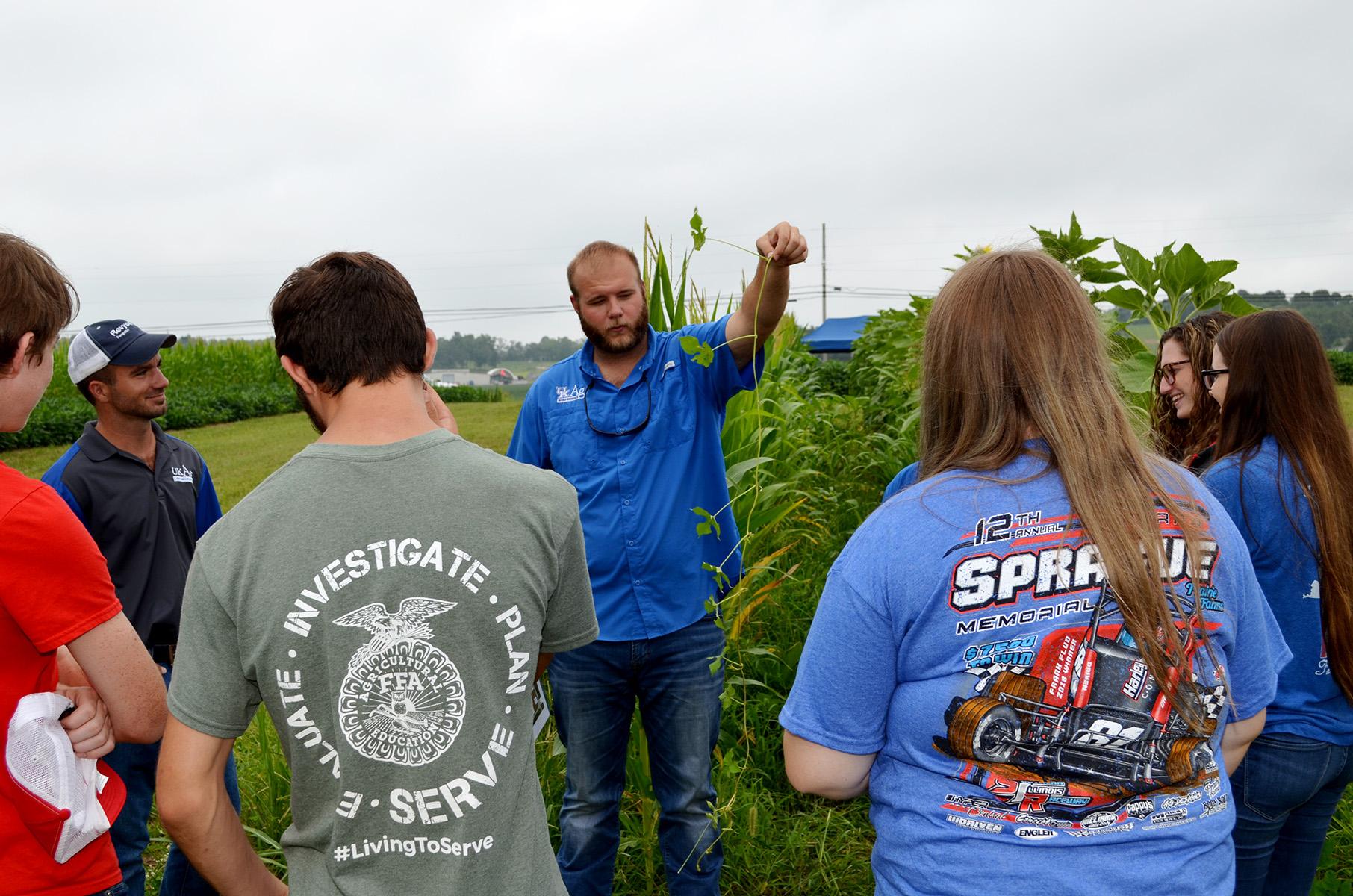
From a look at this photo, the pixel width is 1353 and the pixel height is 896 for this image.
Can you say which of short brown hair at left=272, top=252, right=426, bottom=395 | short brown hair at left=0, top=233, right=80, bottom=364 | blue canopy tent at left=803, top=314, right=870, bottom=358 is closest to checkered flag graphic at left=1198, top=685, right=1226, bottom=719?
short brown hair at left=272, top=252, right=426, bottom=395

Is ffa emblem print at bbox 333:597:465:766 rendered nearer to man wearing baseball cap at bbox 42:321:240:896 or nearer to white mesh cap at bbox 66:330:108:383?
man wearing baseball cap at bbox 42:321:240:896

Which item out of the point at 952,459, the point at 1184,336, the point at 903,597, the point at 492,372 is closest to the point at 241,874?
the point at 903,597

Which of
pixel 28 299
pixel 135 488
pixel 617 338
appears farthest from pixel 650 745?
pixel 28 299

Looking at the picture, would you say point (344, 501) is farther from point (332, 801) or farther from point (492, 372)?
point (492, 372)

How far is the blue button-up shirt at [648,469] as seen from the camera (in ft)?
8.90

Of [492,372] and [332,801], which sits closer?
[332,801]

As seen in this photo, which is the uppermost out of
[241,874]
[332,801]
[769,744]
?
[332,801]

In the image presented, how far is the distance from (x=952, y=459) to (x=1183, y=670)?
43 centimetres

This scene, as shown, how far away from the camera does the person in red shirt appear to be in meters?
1.38

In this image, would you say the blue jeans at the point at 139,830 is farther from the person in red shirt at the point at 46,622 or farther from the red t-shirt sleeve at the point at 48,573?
the red t-shirt sleeve at the point at 48,573

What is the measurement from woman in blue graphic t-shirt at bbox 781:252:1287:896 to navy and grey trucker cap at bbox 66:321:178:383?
2.68 meters

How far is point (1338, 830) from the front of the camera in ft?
10.4

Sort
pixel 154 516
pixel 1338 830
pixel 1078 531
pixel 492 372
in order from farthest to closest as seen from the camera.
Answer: pixel 492 372
pixel 1338 830
pixel 154 516
pixel 1078 531

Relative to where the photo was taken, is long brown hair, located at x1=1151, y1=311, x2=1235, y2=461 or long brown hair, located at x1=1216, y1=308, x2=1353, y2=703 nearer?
long brown hair, located at x1=1216, y1=308, x2=1353, y2=703
